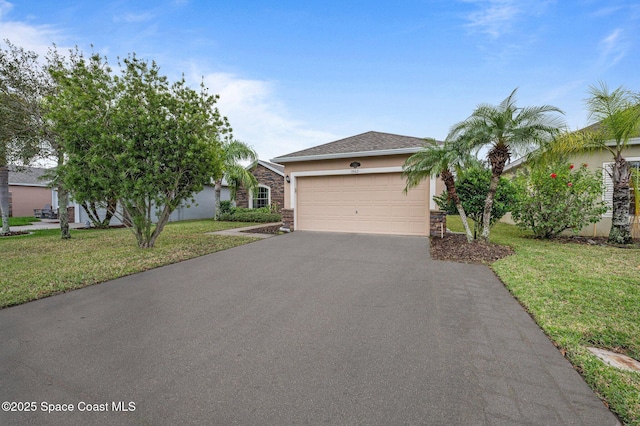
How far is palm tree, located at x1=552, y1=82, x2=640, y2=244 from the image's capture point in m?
7.95

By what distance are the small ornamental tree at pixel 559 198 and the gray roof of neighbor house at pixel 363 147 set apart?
3.80m

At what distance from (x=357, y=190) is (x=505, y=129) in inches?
205

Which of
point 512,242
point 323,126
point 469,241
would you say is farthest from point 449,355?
point 323,126

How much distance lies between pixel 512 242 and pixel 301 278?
7355 millimetres

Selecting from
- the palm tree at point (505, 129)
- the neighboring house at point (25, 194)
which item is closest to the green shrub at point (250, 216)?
the palm tree at point (505, 129)

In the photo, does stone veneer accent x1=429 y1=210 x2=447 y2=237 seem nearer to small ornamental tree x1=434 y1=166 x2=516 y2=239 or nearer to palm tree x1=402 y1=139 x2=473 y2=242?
small ornamental tree x1=434 y1=166 x2=516 y2=239

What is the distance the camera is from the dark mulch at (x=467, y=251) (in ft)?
22.2

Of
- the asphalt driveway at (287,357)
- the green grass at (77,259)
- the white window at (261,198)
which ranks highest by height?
the white window at (261,198)

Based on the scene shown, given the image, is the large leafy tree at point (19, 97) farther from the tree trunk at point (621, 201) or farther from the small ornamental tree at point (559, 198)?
the tree trunk at point (621, 201)

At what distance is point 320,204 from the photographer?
38.6 ft

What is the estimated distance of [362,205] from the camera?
11055 millimetres

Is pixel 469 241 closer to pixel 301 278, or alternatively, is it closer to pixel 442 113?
pixel 301 278

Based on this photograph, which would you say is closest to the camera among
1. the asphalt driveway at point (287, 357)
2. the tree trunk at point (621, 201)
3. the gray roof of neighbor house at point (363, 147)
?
the asphalt driveway at point (287, 357)

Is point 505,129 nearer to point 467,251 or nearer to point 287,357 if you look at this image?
point 467,251
